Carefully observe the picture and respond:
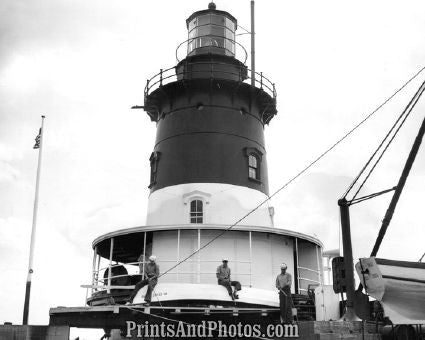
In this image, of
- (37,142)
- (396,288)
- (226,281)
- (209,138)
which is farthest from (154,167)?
(396,288)

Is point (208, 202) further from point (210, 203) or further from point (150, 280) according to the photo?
point (150, 280)

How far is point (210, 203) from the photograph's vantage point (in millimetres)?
24078

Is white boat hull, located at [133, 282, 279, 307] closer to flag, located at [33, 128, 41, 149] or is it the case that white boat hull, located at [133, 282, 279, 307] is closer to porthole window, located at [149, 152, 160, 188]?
porthole window, located at [149, 152, 160, 188]

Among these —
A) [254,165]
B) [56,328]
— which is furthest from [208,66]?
[56,328]

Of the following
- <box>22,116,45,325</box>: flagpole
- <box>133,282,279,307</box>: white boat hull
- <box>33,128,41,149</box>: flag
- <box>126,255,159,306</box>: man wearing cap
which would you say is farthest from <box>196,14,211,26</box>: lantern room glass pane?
<box>133,282,279,307</box>: white boat hull

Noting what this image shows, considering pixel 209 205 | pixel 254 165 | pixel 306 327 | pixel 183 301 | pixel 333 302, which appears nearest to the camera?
pixel 306 327

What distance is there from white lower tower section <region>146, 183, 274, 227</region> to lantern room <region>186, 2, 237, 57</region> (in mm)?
6658

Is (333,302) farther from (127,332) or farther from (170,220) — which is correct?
(170,220)

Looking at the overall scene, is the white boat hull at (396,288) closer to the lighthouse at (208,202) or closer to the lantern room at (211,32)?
the lighthouse at (208,202)

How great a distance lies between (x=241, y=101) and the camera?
2638cm

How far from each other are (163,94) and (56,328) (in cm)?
1134

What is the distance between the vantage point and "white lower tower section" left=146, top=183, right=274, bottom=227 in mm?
24062

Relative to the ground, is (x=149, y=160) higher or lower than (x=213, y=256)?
higher

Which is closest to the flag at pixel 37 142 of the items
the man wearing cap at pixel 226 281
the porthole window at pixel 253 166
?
the porthole window at pixel 253 166
